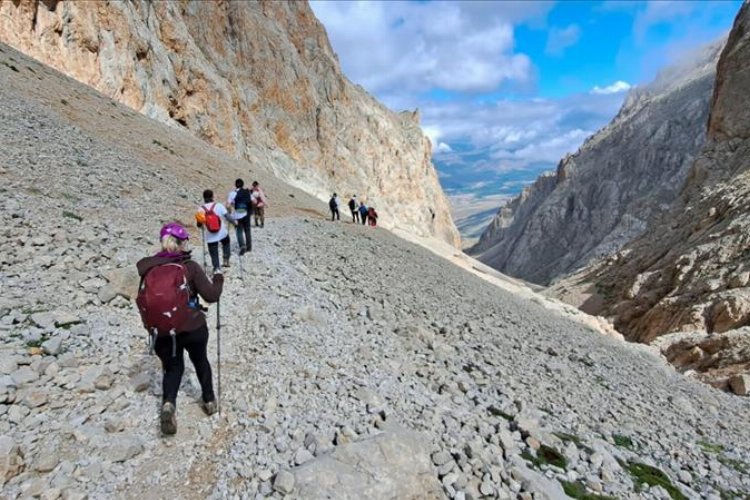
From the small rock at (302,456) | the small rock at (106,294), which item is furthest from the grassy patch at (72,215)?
the small rock at (302,456)

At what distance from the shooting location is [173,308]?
558cm

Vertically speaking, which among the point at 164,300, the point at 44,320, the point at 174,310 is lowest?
the point at 44,320

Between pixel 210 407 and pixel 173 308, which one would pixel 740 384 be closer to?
pixel 210 407

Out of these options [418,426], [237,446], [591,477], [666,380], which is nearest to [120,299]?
[237,446]

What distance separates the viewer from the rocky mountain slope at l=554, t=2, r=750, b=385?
64.4 feet

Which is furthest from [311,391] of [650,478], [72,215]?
[72,215]

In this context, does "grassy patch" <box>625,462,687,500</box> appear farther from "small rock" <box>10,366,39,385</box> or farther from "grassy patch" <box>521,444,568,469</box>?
"small rock" <box>10,366,39,385</box>

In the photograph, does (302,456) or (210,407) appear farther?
(210,407)

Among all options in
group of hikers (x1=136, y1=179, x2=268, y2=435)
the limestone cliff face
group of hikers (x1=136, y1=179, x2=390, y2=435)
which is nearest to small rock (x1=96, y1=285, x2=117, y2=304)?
group of hikers (x1=136, y1=179, x2=390, y2=435)

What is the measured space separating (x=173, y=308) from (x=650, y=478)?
701 centimetres

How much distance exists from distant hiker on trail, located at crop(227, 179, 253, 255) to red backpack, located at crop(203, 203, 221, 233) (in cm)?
158

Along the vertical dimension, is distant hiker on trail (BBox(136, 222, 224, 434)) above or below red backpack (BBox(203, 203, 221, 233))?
below

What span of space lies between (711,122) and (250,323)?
181 feet

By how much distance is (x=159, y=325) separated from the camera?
18.2 feet
